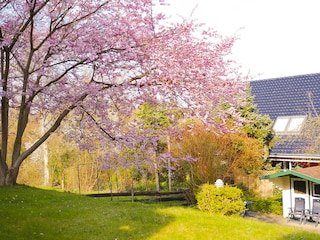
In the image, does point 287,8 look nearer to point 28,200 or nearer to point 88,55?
point 88,55

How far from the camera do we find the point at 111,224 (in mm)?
6988

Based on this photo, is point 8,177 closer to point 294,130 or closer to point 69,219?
point 69,219

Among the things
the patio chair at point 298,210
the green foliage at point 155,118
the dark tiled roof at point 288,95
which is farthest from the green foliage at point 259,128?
the green foliage at point 155,118

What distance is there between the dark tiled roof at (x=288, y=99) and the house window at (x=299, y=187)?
1.91 m

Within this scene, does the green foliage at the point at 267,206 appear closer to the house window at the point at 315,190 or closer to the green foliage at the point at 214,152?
the green foliage at the point at 214,152

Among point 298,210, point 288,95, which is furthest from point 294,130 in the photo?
point 298,210

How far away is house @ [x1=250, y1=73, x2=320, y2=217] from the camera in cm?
1317

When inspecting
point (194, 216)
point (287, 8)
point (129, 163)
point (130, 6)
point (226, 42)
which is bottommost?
point (194, 216)

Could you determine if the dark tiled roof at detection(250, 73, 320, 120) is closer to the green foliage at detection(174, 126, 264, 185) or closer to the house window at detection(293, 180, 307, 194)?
the green foliage at detection(174, 126, 264, 185)

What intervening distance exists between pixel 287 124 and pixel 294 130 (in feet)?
3.63

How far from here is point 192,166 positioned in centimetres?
1518

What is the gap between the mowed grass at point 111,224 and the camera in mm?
6316

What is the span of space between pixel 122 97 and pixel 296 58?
1670 cm

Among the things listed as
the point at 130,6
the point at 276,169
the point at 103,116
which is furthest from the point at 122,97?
the point at 276,169
